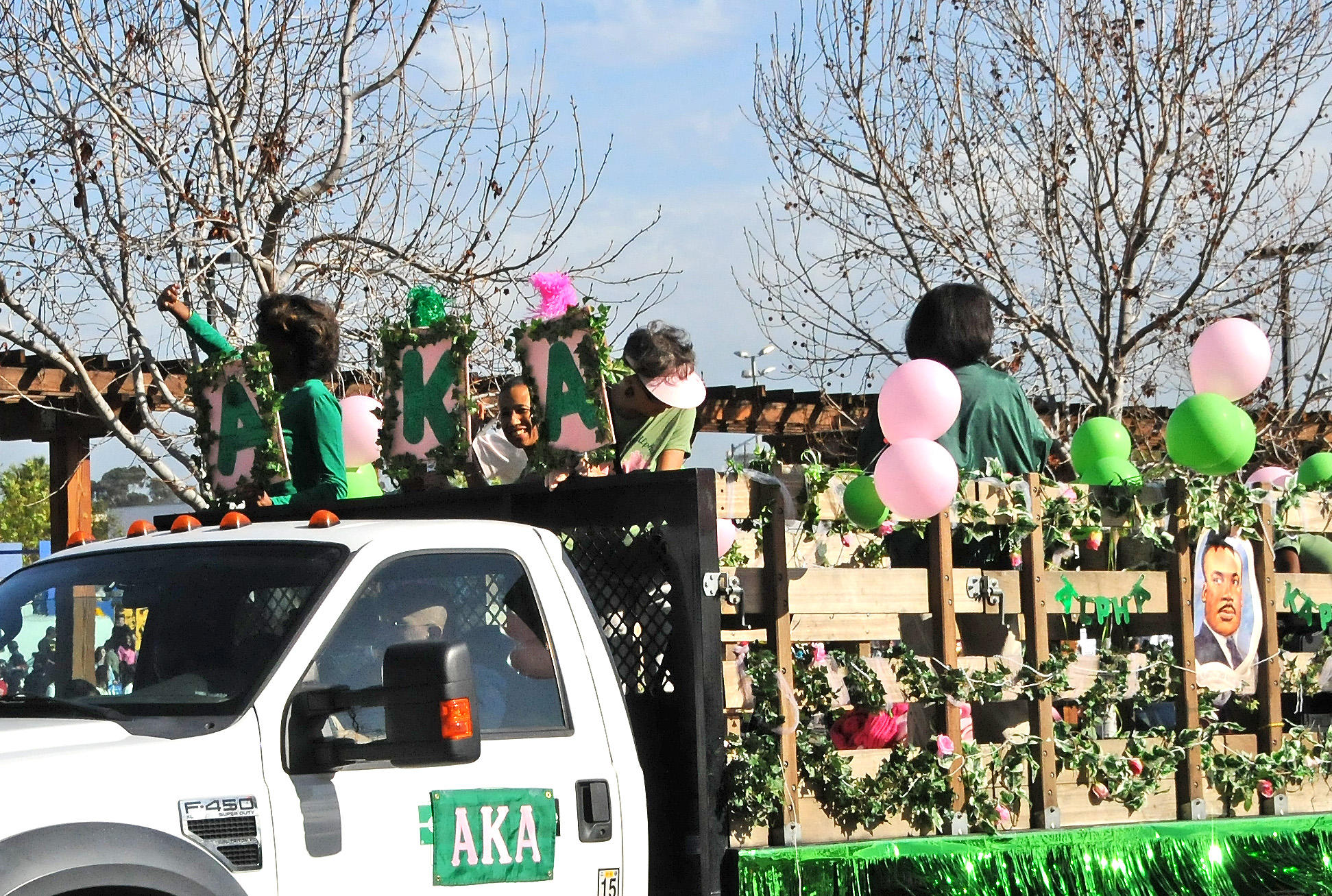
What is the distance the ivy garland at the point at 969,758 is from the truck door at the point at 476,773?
0.49m

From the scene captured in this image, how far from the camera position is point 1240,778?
204 inches

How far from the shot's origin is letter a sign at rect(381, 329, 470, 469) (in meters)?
4.74

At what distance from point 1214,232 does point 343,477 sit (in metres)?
9.13

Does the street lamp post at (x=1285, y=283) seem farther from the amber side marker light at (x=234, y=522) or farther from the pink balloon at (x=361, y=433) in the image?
the amber side marker light at (x=234, y=522)

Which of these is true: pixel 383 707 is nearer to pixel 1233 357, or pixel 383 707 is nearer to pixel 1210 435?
pixel 1210 435

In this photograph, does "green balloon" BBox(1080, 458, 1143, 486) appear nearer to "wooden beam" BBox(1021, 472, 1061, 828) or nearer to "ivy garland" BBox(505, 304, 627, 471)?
"wooden beam" BBox(1021, 472, 1061, 828)

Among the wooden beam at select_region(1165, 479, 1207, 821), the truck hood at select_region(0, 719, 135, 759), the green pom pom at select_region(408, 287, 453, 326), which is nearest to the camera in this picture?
the truck hood at select_region(0, 719, 135, 759)

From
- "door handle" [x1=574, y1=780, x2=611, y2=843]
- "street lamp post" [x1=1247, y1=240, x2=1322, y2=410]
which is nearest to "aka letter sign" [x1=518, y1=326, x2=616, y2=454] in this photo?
"door handle" [x1=574, y1=780, x2=611, y2=843]

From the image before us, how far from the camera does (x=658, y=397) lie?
5.12 metres

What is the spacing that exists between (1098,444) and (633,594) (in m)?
3.29

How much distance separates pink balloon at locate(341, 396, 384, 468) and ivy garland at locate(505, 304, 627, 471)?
2116 mm

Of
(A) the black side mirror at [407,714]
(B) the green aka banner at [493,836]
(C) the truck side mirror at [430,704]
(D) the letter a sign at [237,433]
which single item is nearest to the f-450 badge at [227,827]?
(A) the black side mirror at [407,714]

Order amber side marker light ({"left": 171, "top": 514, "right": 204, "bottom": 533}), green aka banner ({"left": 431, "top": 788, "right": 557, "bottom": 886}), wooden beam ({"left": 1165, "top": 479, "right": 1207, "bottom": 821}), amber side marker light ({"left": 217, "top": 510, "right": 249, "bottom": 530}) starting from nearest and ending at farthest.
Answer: green aka banner ({"left": 431, "top": 788, "right": 557, "bottom": 886}) < amber side marker light ({"left": 217, "top": 510, "right": 249, "bottom": 530}) < amber side marker light ({"left": 171, "top": 514, "right": 204, "bottom": 533}) < wooden beam ({"left": 1165, "top": 479, "right": 1207, "bottom": 821})

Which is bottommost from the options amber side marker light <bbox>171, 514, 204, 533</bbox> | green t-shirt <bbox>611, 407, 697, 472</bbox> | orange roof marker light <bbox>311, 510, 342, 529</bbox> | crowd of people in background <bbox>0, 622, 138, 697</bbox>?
crowd of people in background <bbox>0, 622, 138, 697</bbox>
